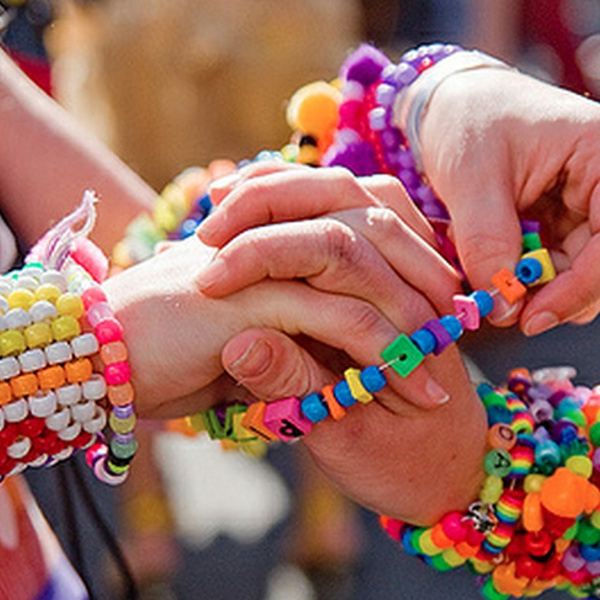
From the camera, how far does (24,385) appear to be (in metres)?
0.66

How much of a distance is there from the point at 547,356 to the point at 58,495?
2.30 ft

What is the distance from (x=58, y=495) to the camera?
4.09ft

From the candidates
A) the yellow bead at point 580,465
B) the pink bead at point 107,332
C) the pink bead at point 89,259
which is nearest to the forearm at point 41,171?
A: the pink bead at point 89,259

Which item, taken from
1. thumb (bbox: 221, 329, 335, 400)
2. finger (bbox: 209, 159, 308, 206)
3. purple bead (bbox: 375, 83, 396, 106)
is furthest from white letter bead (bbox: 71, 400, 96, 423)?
purple bead (bbox: 375, 83, 396, 106)

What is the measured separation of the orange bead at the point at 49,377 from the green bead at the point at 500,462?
362 mm

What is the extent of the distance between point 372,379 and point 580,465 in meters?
0.23

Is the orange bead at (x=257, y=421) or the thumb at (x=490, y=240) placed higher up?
the thumb at (x=490, y=240)

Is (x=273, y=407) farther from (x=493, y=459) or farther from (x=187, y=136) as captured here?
(x=187, y=136)

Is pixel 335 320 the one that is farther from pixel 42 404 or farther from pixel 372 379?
pixel 42 404

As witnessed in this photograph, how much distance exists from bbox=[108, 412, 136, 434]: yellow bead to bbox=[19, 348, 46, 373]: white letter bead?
7 centimetres

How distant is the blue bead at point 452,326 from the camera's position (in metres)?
0.69

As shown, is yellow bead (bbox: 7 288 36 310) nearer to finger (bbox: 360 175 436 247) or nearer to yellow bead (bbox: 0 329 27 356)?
yellow bead (bbox: 0 329 27 356)

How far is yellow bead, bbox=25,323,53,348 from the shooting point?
67cm

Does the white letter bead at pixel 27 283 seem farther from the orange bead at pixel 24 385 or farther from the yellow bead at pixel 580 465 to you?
the yellow bead at pixel 580 465
